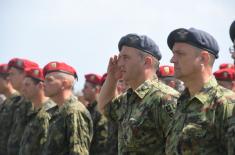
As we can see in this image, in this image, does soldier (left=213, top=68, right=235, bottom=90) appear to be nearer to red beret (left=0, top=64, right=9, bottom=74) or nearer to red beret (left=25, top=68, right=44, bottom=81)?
red beret (left=25, top=68, right=44, bottom=81)

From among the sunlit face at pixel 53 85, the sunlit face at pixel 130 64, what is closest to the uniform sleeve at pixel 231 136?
the sunlit face at pixel 130 64

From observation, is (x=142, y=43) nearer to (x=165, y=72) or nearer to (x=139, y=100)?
(x=139, y=100)

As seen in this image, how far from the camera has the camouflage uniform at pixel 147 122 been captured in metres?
5.54

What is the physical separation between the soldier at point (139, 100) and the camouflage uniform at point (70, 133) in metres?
1.21

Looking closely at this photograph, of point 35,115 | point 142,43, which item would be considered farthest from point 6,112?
point 142,43

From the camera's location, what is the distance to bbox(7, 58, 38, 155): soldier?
972 centimetres

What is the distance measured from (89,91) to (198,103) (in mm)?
7375

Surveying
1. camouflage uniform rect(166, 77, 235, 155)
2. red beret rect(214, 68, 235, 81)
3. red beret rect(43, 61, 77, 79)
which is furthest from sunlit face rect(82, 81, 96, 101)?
camouflage uniform rect(166, 77, 235, 155)

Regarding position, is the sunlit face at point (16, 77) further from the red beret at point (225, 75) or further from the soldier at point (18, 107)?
the red beret at point (225, 75)

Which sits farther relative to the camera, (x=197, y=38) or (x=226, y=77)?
(x=226, y=77)

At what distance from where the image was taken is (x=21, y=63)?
36.4 feet

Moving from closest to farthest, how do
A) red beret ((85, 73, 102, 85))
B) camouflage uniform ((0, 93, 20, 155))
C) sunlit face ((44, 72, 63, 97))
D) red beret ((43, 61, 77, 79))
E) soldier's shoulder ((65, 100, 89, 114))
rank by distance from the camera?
soldier's shoulder ((65, 100, 89, 114)), sunlit face ((44, 72, 63, 97)), red beret ((43, 61, 77, 79)), camouflage uniform ((0, 93, 20, 155)), red beret ((85, 73, 102, 85))

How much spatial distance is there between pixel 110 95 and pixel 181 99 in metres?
1.40

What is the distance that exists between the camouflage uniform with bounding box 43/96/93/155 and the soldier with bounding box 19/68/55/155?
1012 millimetres
